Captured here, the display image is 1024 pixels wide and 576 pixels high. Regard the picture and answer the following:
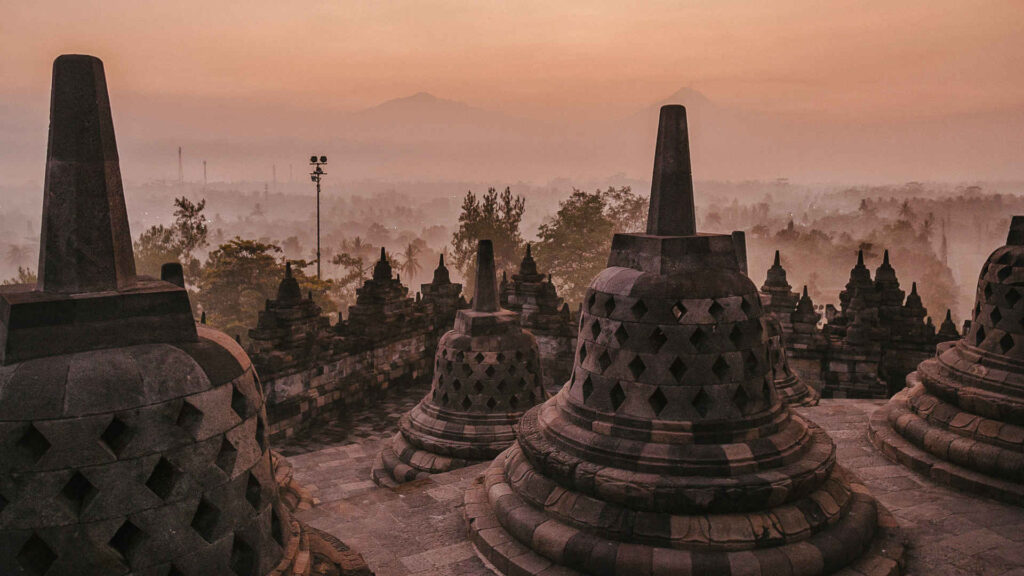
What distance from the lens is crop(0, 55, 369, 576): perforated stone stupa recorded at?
2.77 m

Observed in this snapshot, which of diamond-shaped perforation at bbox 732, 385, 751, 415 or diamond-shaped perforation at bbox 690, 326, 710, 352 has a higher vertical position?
diamond-shaped perforation at bbox 690, 326, 710, 352

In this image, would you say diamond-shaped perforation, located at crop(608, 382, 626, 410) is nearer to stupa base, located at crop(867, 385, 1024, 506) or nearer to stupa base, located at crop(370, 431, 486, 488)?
stupa base, located at crop(867, 385, 1024, 506)

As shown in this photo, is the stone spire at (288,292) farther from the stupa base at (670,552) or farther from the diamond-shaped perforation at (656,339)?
the diamond-shaped perforation at (656,339)

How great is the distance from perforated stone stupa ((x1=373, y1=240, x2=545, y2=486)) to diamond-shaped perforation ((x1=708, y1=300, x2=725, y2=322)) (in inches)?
204

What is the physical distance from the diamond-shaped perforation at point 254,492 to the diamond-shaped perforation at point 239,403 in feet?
1.04

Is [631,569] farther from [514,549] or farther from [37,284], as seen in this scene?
[37,284]

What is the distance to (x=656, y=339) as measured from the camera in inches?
203

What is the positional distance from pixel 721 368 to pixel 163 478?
3945mm

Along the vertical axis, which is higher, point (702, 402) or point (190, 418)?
point (190, 418)

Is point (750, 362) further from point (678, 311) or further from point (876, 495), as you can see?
point (876, 495)

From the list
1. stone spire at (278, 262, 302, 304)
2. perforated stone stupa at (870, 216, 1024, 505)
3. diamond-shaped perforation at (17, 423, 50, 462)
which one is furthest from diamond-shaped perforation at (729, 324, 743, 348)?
stone spire at (278, 262, 302, 304)

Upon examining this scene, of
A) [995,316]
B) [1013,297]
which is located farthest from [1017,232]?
[995,316]

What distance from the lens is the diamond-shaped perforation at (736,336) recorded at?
17.0 ft

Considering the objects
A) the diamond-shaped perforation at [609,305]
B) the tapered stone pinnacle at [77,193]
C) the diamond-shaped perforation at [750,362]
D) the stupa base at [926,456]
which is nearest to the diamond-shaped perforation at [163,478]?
the tapered stone pinnacle at [77,193]
